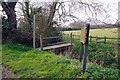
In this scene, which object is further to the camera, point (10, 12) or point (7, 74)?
point (10, 12)

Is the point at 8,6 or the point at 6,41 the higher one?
the point at 8,6

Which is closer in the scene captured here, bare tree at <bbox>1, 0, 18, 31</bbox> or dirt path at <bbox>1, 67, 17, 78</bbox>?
dirt path at <bbox>1, 67, 17, 78</bbox>

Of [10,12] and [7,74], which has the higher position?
[10,12]

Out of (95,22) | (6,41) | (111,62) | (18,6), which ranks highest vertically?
(18,6)

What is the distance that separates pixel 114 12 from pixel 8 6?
7393 mm


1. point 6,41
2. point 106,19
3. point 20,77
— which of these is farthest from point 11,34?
point 20,77

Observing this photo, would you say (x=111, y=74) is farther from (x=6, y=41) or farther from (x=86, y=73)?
(x=6, y=41)

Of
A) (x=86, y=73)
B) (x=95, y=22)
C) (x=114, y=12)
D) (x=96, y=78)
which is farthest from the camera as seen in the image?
(x=95, y=22)

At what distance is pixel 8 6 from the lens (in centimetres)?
1536

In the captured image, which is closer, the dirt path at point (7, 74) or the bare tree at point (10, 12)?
the dirt path at point (7, 74)

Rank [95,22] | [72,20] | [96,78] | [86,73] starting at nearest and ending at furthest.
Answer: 1. [96,78]
2. [86,73]
3. [95,22]
4. [72,20]

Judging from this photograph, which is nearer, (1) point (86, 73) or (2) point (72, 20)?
(1) point (86, 73)

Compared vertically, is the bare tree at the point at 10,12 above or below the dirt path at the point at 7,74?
above

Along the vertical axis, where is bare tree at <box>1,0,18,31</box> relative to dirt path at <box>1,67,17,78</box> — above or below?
above
